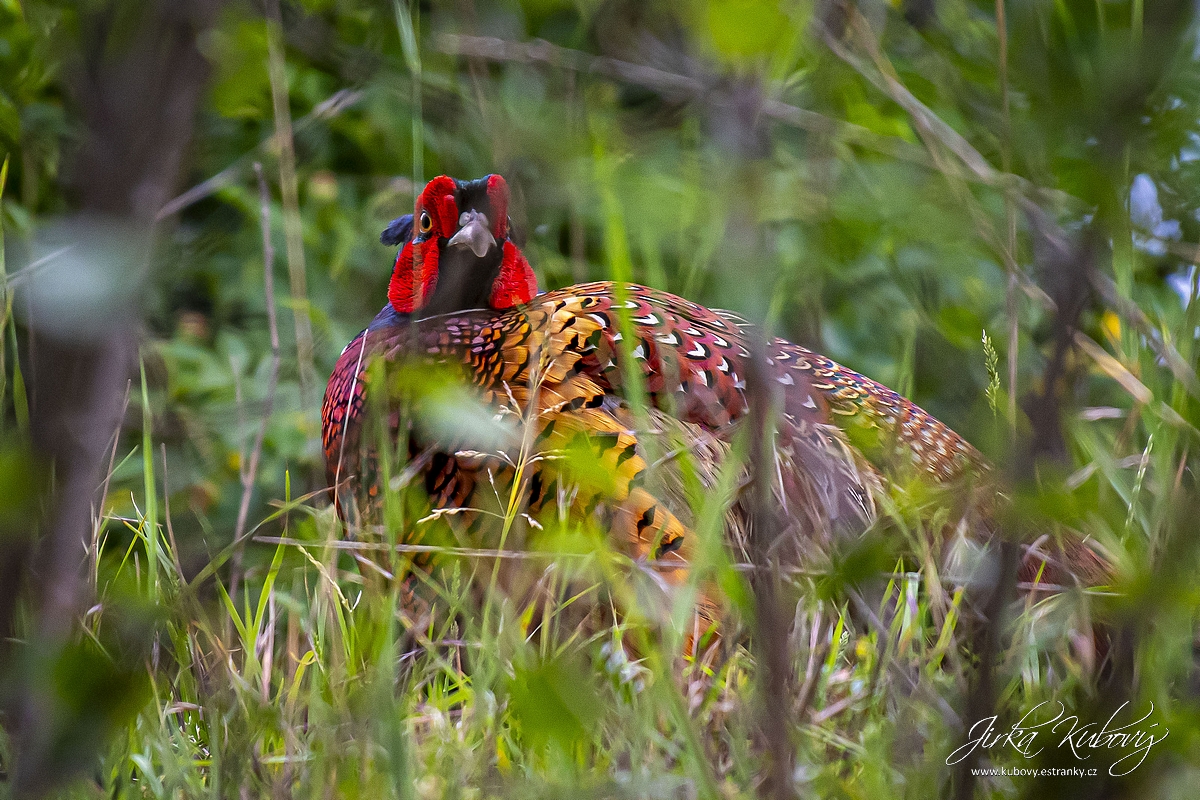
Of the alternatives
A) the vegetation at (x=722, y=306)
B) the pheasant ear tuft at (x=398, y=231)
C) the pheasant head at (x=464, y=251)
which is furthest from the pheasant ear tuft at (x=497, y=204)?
the vegetation at (x=722, y=306)

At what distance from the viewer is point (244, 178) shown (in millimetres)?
2643

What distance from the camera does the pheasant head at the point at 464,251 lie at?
2104mm

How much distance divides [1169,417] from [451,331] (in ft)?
4.77

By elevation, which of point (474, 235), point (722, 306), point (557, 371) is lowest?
point (557, 371)

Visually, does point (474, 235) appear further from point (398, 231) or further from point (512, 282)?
point (398, 231)

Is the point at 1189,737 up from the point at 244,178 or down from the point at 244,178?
up

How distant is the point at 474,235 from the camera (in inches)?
81.7

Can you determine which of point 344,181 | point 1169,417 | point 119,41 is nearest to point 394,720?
point 119,41

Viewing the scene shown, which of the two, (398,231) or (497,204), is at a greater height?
(497,204)

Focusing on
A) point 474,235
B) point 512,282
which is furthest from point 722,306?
point 512,282

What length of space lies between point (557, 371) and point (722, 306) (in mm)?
928

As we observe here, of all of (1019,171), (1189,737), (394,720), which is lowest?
(394,720)

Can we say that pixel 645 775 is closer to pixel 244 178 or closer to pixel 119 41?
pixel 119 41

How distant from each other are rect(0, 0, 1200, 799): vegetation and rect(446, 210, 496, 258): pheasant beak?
0.78m
